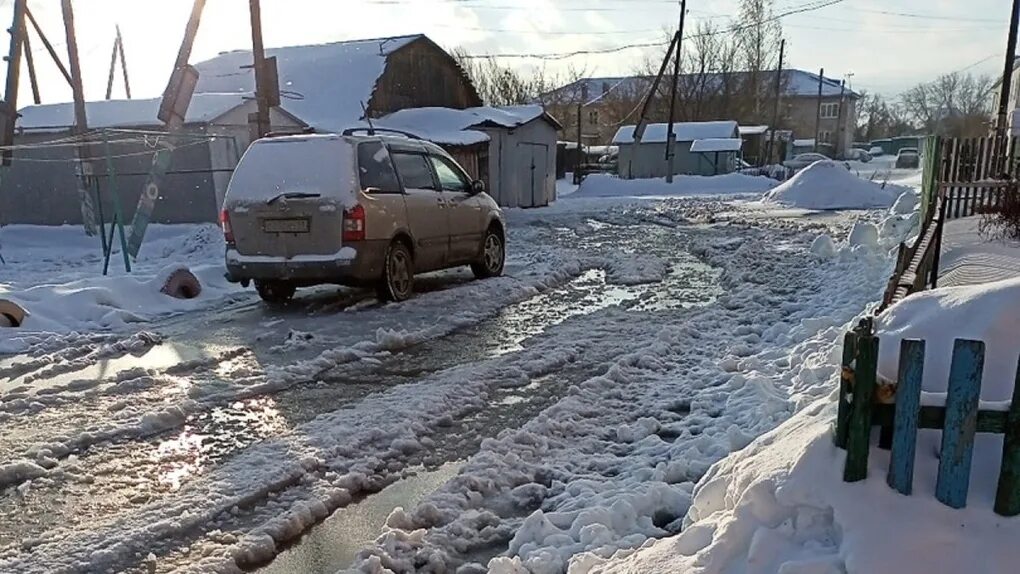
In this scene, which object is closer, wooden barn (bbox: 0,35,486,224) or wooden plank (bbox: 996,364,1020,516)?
wooden plank (bbox: 996,364,1020,516)

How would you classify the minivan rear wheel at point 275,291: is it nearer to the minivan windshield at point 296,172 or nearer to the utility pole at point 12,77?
the minivan windshield at point 296,172

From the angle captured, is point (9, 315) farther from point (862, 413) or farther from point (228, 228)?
point (862, 413)

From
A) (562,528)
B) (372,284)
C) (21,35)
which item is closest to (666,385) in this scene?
(562,528)

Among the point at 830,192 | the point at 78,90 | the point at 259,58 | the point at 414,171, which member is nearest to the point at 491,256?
the point at 414,171

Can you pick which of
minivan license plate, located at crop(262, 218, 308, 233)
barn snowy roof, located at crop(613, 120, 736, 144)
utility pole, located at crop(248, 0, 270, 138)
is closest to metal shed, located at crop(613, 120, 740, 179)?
barn snowy roof, located at crop(613, 120, 736, 144)

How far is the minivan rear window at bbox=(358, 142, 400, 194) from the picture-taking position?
8.27 meters

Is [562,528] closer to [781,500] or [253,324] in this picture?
[781,500]

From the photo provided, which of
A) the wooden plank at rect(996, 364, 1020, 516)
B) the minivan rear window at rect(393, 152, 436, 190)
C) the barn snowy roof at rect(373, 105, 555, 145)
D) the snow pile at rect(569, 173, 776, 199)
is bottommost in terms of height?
the snow pile at rect(569, 173, 776, 199)

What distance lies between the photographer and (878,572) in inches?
88.8

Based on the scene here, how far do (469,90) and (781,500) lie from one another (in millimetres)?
29424

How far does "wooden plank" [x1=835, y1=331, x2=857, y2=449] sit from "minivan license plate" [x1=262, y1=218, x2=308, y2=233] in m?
6.44

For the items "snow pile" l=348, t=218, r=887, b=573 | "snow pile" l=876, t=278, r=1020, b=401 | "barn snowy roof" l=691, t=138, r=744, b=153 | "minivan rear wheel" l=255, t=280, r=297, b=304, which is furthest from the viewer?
"barn snowy roof" l=691, t=138, r=744, b=153

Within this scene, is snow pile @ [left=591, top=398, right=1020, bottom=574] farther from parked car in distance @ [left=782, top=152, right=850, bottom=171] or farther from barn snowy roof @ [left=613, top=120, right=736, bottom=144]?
parked car in distance @ [left=782, top=152, right=850, bottom=171]

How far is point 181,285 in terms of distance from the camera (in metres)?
9.34
